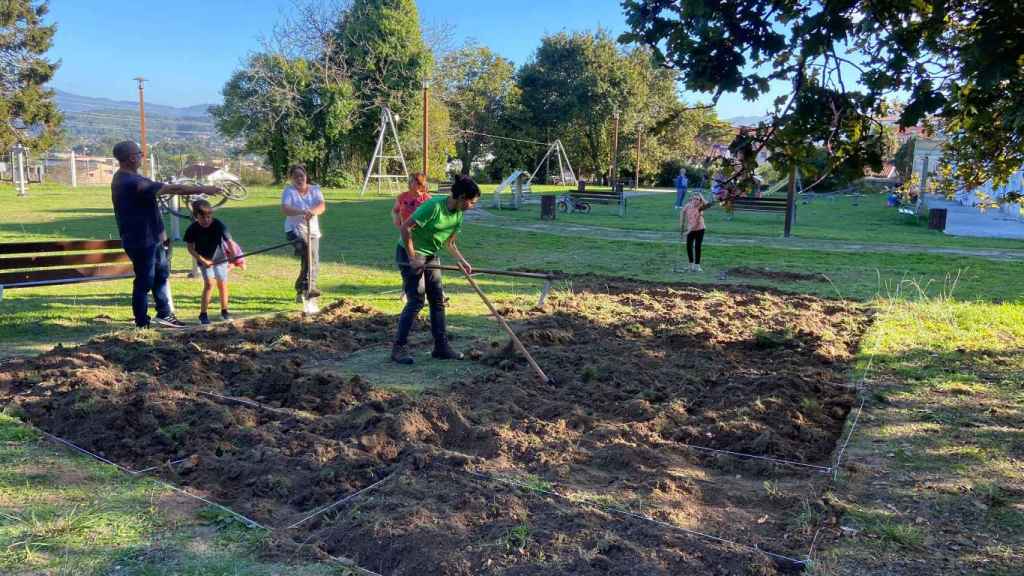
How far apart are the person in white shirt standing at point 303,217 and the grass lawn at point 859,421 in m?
0.53

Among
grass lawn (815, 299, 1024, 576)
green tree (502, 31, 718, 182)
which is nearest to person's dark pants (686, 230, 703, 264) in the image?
grass lawn (815, 299, 1024, 576)

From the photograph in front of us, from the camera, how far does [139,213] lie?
7.34 metres

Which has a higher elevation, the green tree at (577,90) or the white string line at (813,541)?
the green tree at (577,90)

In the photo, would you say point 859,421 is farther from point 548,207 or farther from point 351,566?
point 548,207

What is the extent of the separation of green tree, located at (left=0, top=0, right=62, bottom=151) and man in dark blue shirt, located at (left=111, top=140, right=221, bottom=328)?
160 feet

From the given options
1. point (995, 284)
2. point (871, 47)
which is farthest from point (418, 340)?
point (995, 284)

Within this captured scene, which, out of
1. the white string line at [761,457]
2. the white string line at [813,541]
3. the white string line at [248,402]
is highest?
the white string line at [248,402]

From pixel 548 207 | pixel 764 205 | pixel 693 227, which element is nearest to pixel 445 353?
pixel 693 227

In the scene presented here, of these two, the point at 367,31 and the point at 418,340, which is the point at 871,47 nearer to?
the point at 418,340

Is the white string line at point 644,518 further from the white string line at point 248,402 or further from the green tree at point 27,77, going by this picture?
the green tree at point 27,77

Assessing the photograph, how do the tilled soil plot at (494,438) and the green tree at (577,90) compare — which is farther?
the green tree at (577,90)

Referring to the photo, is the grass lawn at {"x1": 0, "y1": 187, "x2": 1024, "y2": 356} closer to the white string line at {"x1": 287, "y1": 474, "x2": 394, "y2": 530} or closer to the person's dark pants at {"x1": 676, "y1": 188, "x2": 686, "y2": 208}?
the white string line at {"x1": 287, "y1": 474, "x2": 394, "y2": 530}

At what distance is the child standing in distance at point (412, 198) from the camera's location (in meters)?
8.85

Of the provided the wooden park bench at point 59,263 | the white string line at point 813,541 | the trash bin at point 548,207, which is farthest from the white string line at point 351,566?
the trash bin at point 548,207
